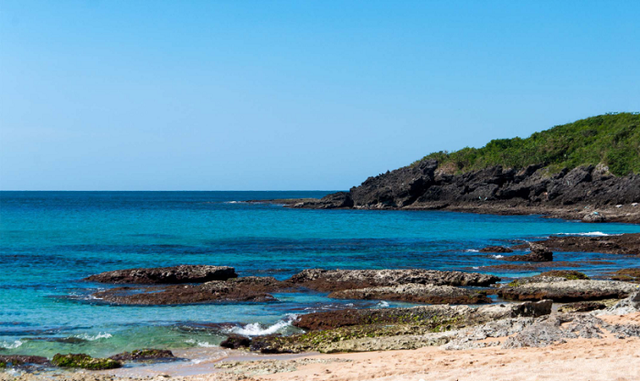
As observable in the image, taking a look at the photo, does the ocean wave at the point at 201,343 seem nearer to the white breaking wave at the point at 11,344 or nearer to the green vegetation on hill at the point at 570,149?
the white breaking wave at the point at 11,344

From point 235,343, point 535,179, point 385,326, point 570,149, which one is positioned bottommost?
point 235,343

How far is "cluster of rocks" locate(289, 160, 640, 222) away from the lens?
72438mm

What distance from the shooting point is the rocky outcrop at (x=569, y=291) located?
19.8 meters

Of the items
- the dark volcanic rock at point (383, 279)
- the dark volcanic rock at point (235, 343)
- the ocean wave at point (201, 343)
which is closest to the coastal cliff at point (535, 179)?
the dark volcanic rock at point (383, 279)

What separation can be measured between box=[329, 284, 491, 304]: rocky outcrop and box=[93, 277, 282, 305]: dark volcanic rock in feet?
9.51

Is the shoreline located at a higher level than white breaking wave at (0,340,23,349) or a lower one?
higher

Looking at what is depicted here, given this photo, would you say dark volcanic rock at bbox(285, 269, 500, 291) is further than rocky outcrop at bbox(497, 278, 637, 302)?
Yes

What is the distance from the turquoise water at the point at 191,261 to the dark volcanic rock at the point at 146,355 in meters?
0.83

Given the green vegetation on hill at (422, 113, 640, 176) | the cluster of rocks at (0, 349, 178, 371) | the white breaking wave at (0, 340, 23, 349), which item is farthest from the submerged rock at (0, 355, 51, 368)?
the green vegetation on hill at (422, 113, 640, 176)

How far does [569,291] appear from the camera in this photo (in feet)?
66.4

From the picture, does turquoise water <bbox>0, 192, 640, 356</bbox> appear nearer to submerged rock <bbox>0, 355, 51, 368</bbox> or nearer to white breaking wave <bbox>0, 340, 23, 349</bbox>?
white breaking wave <bbox>0, 340, 23, 349</bbox>

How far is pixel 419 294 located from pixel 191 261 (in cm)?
1703

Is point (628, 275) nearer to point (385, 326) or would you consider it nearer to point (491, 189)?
point (385, 326)

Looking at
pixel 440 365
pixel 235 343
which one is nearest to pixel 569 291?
pixel 440 365
